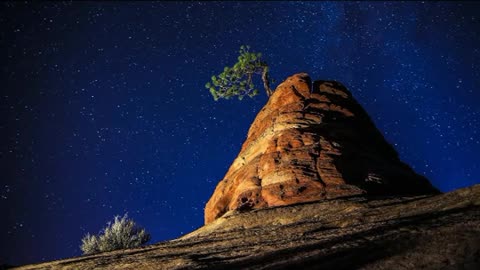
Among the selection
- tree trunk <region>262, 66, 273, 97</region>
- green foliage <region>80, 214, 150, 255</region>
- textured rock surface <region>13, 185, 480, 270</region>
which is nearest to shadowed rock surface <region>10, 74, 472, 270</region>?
textured rock surface <region>13, 185, 480, 270</region>

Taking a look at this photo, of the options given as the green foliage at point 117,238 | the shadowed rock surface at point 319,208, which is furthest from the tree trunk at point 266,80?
the green foliage at point 117,238

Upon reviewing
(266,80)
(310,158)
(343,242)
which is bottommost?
(343,242)

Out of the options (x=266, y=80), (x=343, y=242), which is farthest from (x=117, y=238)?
(x=343, y=242)

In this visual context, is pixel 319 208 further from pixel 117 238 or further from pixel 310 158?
pixel 117 238

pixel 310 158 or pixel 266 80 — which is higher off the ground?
pixel 266 80

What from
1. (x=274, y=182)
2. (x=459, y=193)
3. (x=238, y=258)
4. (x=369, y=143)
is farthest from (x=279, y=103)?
(x=238, y=258)

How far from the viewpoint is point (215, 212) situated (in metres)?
19.8

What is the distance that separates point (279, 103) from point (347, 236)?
17306mm

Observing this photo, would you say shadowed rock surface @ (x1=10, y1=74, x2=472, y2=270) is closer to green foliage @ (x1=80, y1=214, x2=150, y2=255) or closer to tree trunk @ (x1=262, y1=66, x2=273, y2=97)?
tree trunk @ (x1=262, y1=66, x2=273, y2=97)

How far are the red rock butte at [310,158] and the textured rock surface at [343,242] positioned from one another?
401 centimetres

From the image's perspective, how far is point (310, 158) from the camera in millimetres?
16875

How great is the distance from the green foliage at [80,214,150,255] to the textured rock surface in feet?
67.6

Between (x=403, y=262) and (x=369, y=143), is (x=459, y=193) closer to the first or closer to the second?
(x=403, y=262)

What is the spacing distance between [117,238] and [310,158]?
2238 cm
